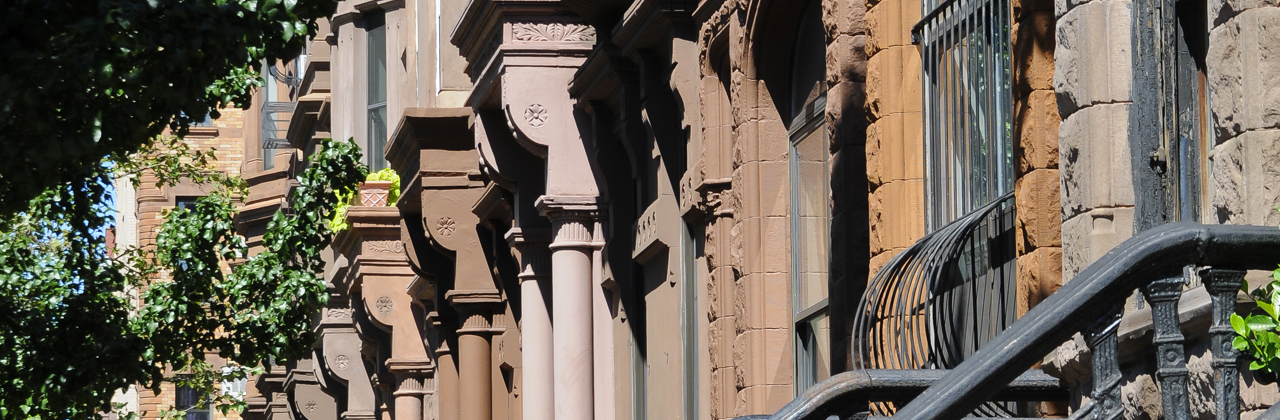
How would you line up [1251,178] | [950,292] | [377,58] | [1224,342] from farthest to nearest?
[377,58], [950,292], [1251,178], [1224,342]

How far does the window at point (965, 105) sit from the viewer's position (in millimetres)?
8938

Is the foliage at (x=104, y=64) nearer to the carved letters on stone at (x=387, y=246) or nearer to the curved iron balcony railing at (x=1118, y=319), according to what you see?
the curved iron balcony railing at (x=1118, y=319)

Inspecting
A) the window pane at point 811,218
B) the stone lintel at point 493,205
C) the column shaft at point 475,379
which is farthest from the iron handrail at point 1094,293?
the column shaft at point 475,379

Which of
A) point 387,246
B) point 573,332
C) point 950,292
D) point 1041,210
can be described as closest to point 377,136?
A: point 387,246

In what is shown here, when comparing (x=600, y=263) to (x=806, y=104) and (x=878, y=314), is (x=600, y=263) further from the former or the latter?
(x=878, y=314)

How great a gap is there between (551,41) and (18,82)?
8804 millimetres

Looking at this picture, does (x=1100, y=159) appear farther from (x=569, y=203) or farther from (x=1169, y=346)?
(x=569, y=203)

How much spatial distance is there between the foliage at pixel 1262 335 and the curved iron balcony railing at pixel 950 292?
10.3 feet

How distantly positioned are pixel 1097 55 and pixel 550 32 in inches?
386

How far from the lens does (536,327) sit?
60.0 ft

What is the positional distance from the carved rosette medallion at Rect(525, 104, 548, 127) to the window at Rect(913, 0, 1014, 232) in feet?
22.1

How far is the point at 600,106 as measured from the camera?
1645cm

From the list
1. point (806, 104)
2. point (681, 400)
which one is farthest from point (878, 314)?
point (681, 400)

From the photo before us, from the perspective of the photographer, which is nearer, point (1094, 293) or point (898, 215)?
point (1094, 293)
